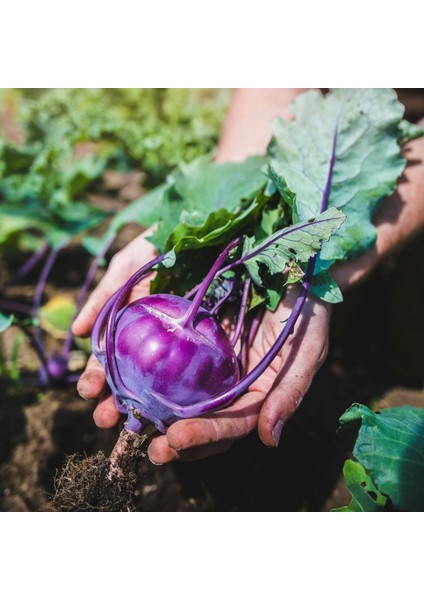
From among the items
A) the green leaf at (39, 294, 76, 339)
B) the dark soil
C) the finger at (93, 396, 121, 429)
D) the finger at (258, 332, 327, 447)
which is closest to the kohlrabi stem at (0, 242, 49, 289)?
the green leaf at (39, 294, 76, 339)

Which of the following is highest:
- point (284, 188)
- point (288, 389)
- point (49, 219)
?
point (284, 188)

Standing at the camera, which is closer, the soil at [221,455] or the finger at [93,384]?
the finger at [93,384]

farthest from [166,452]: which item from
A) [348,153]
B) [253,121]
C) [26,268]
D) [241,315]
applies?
[26,268]

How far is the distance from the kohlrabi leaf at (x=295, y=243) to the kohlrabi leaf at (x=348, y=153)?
1.11ft

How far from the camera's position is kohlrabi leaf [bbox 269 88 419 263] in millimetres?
1615

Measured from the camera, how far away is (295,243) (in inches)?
49.8

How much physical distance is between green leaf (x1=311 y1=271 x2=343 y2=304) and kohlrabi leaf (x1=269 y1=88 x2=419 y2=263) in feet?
0.55

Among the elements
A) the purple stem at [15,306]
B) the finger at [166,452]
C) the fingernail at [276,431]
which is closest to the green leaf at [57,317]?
the purple stem at [15,306]

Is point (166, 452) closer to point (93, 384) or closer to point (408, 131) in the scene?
point (93, 384)

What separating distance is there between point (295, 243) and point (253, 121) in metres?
1.38

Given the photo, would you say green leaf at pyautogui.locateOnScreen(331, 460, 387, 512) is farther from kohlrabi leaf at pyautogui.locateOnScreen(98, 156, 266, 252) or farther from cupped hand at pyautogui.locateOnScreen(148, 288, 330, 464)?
kohlrabi leaf at pyautogui.locateOnScreen(98, 156, 266, 252)

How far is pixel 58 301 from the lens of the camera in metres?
2.68

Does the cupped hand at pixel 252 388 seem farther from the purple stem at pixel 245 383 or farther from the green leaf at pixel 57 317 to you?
the green leaf at pixel 57 317

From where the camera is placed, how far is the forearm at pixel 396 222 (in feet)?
5.85
